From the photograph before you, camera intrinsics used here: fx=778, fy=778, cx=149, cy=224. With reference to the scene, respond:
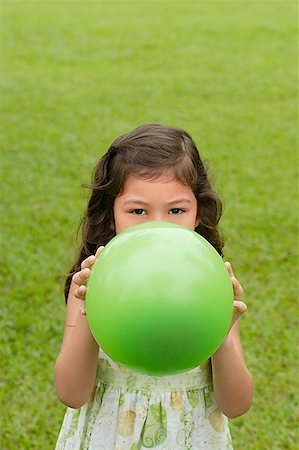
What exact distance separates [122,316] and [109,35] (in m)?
13.7

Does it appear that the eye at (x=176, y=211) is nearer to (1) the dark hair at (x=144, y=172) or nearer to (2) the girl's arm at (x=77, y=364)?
(1) the dark hair at (x=144, y=172)

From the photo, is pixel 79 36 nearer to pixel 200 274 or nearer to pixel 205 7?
pixel 205 7

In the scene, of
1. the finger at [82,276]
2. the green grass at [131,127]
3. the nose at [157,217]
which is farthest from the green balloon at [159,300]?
the green grass at [131,127]

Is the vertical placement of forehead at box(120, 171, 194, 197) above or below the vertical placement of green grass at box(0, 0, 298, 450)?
above

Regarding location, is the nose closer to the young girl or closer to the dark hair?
the young girl

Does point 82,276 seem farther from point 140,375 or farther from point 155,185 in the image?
point 140,375

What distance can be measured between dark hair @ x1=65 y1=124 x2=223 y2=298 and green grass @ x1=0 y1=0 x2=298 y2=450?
1.89 m


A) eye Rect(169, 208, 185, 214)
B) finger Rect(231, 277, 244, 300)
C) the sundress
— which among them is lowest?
the sundress

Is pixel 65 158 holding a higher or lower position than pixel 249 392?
lower

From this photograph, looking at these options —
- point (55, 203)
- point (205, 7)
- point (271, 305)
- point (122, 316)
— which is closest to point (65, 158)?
point (55, 203)

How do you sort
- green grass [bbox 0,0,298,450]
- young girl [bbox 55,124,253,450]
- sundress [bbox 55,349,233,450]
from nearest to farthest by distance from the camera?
young girl [bbox 55,124,253,450]
sundress [bbox 55,349,233,450]
green grass [bbox 0,0,298,450]

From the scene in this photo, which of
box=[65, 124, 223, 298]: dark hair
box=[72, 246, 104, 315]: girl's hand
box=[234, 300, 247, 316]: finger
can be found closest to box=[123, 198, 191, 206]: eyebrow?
box=[65, 124, 223, 298]: dark hair

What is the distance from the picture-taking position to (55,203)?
736 cm

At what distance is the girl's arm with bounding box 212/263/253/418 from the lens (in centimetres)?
255
